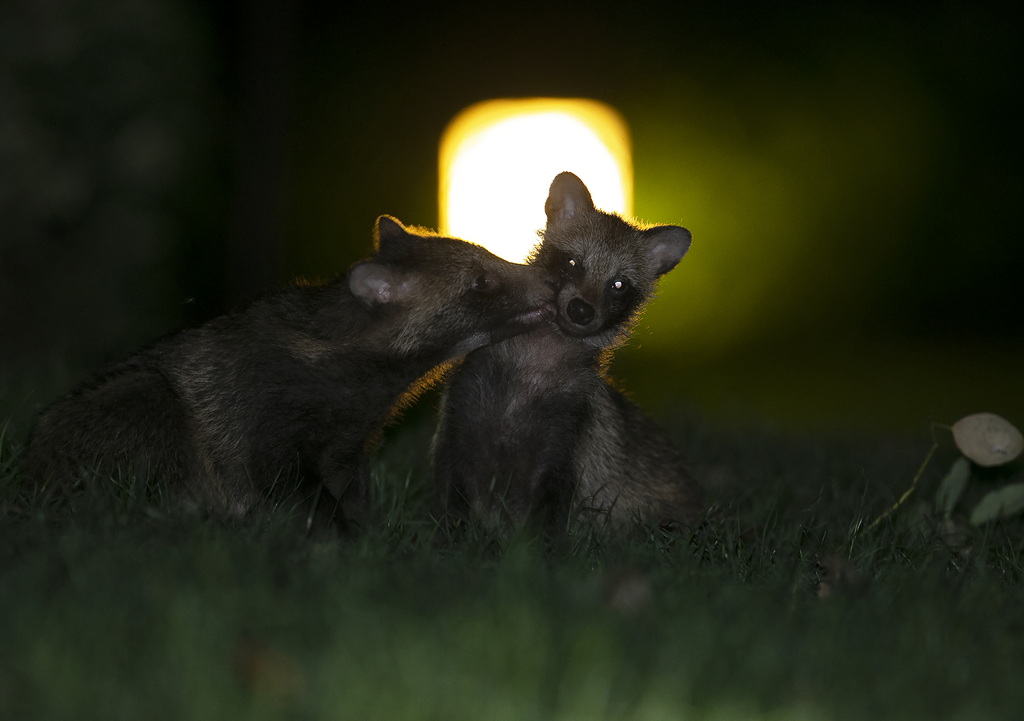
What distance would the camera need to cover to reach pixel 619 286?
548 cm

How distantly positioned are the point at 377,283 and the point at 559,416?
1050 millimetres

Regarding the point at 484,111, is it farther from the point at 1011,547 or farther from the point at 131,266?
the point at 1011,547

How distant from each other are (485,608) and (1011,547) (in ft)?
8.84

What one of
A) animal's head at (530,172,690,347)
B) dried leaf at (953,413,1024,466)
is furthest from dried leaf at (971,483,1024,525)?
animal's head at (530,172,690,347)

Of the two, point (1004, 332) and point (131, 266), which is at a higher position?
point (131, 266)

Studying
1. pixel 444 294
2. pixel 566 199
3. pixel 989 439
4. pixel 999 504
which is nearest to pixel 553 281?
pixel 444 294

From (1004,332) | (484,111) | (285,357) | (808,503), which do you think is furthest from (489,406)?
(1004,332)

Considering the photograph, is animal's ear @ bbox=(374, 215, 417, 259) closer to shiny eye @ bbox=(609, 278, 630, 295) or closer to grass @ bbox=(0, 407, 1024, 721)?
shiny eye @ bbox=(609, 278, 630, 295)

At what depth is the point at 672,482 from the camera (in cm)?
576

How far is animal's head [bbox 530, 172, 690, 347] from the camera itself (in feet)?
17.5

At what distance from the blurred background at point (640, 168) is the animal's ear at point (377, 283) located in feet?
10.1

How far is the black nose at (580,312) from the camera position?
505 centimetres

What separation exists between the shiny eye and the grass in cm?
148

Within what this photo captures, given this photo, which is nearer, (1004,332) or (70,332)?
(70,332)
